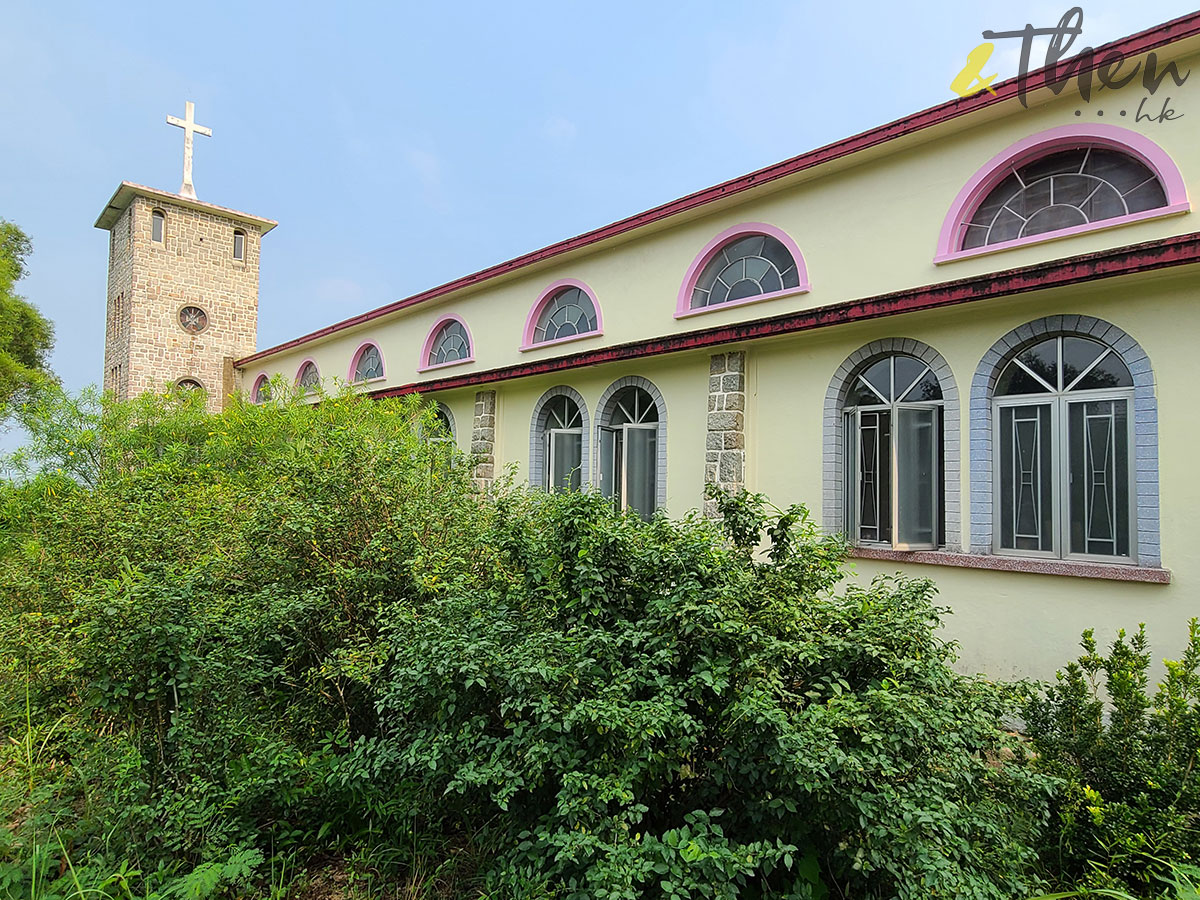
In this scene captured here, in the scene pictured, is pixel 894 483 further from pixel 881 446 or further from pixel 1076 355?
pixel 1076 355

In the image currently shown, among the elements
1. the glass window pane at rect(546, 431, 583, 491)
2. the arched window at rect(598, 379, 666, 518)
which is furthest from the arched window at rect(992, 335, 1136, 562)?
the glass window pane at rect(546, 431, 583, 491)

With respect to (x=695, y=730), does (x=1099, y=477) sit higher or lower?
higher

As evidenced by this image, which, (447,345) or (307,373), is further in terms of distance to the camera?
(307,373)

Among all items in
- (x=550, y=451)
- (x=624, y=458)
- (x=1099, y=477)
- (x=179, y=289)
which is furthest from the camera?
(x=179, y=289)

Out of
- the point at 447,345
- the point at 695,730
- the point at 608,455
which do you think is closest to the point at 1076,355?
the point at 695,730

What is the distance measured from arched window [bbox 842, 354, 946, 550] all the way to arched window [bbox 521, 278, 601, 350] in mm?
4720

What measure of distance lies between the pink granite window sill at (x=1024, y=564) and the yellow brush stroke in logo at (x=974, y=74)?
4.48 metres

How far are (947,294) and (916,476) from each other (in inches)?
71.1

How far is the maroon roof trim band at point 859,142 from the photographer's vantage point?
5469 mm

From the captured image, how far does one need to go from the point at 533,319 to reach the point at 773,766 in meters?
10.2

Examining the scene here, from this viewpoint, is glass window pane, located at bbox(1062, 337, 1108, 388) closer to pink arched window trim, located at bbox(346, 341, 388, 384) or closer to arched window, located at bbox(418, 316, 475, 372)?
arched window, located at bbox(418, 316, 475, 372)

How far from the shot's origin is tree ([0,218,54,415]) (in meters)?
20.9

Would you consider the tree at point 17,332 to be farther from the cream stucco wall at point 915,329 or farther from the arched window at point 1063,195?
the arched window at point 1063,195

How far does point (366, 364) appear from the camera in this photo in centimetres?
1681
